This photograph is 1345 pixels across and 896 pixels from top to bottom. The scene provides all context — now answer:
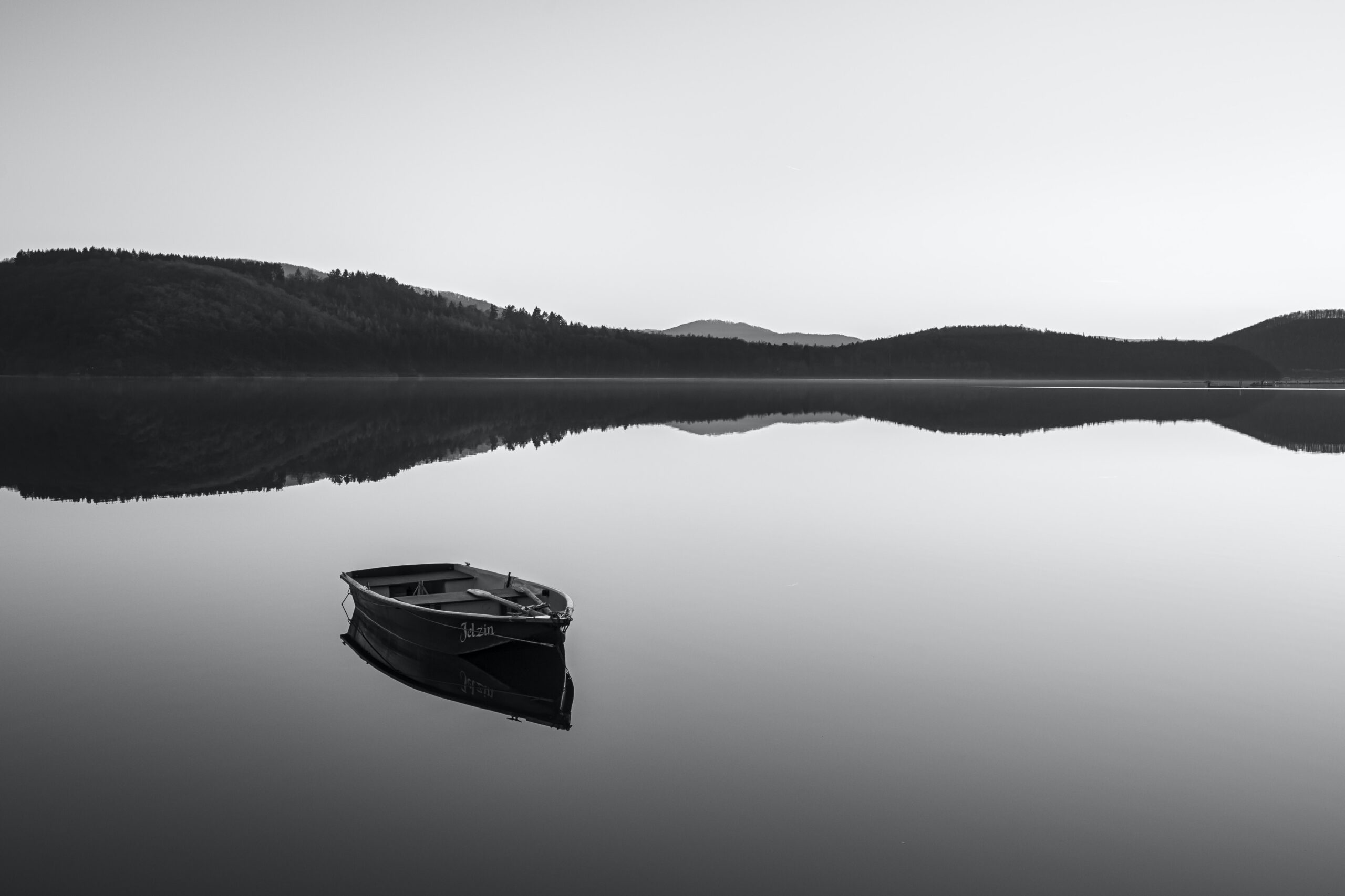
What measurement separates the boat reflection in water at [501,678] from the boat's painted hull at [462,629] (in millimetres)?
153

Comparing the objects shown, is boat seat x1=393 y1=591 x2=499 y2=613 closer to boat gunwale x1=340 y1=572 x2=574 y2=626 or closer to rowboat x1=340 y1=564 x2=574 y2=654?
rowboat x1=340 y1=564 x2=574 y2=654

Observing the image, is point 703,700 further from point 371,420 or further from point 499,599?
point 371,420

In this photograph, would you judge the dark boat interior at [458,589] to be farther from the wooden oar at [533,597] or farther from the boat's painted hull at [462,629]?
the boat's painted hull at [462,629]

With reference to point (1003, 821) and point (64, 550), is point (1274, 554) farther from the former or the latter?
point (64, 550)

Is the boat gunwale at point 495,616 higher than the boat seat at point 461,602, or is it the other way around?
the boat gunwale at point 495,616

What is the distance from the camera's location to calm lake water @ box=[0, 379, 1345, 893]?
9.51m

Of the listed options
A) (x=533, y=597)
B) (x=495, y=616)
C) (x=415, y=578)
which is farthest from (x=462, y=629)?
(x=415, y=578)

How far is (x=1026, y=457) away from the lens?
5538 centimetres

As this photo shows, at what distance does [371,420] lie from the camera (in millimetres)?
79938

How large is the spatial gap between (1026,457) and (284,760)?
51078 millimetres

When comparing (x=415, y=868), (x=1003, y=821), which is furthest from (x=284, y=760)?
(x=1003, y=821)

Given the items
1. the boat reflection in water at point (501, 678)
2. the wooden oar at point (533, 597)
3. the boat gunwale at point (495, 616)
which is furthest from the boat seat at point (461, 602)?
the boat reflection in water at point (501, 678)

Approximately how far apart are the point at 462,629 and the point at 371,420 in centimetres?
6988

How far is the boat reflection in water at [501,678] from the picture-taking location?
13633mm
